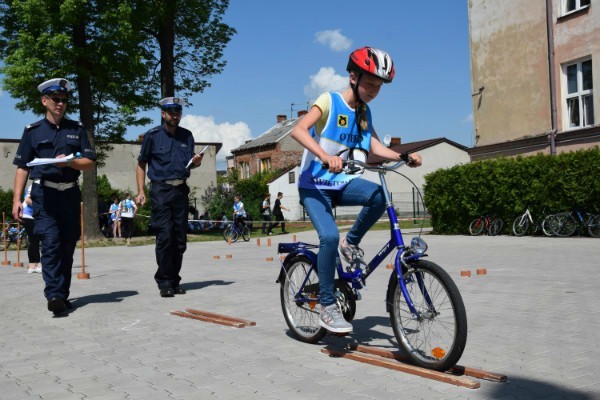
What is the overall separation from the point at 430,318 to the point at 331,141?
1.51m

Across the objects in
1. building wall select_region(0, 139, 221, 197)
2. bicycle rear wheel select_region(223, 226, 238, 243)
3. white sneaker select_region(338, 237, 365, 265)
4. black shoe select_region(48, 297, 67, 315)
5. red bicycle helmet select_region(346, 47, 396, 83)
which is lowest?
black shoe select_region(48, 297, 67, 315)

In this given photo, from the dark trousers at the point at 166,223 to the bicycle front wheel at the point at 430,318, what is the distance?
14.4ft

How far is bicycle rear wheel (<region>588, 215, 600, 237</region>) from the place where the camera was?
18219 millimetres

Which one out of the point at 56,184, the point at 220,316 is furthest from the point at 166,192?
the point at 220,316

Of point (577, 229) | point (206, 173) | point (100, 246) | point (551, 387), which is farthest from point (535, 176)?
point (206, 173)

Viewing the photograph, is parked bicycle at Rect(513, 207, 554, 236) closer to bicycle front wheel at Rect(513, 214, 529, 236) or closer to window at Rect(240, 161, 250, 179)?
bicycle front wheel at Rect(513, 214, 529, 236)

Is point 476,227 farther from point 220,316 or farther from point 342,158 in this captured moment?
point 342,158

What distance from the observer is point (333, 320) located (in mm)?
4711

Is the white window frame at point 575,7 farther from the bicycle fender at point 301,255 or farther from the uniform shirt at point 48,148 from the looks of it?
the bicycle fender at point 301,255

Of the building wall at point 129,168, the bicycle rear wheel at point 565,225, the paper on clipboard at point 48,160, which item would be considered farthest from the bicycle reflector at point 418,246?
the building wall at point 129,168

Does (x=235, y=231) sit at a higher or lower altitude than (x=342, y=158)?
lower

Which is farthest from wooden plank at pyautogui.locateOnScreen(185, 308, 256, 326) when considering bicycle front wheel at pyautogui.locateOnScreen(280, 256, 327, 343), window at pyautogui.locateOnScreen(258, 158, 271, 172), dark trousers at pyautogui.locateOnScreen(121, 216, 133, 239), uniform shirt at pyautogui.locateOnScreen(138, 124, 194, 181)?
window at pyautogui.locateOnScreen(258, 158, 271, 172)

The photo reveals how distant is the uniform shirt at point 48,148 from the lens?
7.05m

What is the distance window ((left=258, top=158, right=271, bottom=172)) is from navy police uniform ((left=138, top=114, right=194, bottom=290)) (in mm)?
56707
